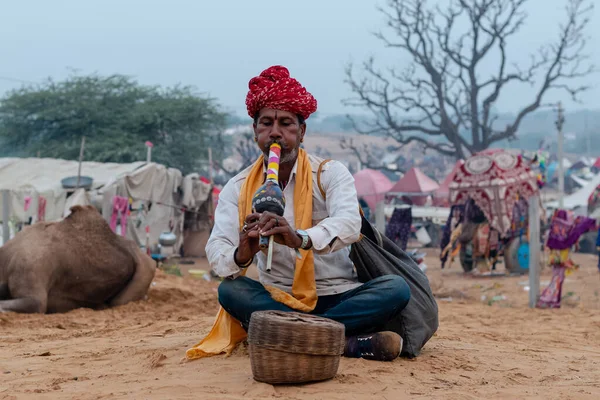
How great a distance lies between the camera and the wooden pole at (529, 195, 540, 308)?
9.45 meters

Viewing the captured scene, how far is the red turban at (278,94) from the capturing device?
172 inches

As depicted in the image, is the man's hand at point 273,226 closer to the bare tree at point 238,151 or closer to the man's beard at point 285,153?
the man's beard at point 285,153

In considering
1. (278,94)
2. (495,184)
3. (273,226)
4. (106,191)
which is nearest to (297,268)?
(273,226)

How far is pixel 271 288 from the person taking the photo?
4383 millimetres

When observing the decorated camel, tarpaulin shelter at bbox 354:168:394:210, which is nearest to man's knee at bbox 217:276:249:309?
the decorated camel

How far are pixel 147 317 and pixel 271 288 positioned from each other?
3646 mm

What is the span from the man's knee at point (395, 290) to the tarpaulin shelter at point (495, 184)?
10.7 m

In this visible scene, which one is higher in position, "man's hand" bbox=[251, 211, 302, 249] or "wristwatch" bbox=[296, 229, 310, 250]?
"man's hand" bbox=[251, 211, 302, 249]

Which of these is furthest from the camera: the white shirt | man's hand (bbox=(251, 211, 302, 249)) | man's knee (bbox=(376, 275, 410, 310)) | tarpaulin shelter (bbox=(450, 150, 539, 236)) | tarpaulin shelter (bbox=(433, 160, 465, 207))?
tarpaulin shelter (bbox=(433, 160, 465, 207))

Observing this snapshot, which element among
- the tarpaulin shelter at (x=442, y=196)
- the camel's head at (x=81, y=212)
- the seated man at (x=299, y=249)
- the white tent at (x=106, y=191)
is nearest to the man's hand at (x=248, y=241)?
the seated man at (x=299, y=249)

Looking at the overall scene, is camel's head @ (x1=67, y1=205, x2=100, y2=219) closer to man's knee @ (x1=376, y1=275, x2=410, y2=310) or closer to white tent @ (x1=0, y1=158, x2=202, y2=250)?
man's knee @ (x1=376, y1=275, x2=410, y2=310)

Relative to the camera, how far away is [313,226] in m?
4.38

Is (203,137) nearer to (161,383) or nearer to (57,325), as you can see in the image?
(57,325)

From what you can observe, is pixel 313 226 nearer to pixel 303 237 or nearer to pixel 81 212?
pixel 303 237
